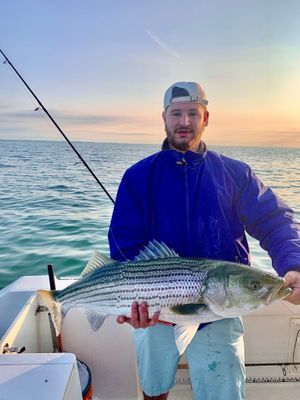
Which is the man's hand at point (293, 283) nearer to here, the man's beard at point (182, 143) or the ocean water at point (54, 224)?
the man's beard at point (182, 143)

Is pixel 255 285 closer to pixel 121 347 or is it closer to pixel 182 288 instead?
pixel 182 288

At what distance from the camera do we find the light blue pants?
2924 millimetres

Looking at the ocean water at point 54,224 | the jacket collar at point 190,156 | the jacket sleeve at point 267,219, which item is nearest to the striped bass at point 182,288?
the jacket sleeve at point 267,219

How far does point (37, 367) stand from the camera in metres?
2.19

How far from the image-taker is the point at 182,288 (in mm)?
2588

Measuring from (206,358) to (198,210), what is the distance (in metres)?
1.02

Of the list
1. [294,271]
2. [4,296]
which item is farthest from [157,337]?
[4,296]

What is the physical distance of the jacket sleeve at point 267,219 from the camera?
2945mm

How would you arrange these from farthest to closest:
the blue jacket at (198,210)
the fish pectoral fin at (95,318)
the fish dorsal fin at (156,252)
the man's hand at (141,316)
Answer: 1. the blue jacket at (198,210)
2. the fish pectoral fin at (95,318)
3. the fish dorsal fin at (156,252)
4. the man's hand at (141,316)

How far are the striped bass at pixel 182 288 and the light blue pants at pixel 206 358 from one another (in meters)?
0.35

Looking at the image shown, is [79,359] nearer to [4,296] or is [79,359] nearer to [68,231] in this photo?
[4,296]

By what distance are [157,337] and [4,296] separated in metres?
1.88

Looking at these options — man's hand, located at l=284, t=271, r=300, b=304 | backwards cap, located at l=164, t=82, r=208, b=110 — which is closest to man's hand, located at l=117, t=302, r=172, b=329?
man's hand, located at l=284, t=271, r=300, b=304

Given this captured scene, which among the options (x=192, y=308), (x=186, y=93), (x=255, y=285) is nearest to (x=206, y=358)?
(x=192, y=308)
